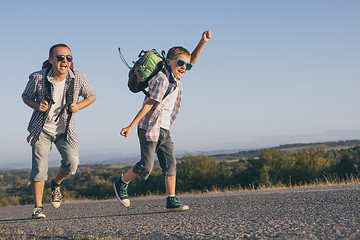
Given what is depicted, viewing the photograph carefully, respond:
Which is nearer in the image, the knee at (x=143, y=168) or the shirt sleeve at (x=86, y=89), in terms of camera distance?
the knee at (x=143, y=168)

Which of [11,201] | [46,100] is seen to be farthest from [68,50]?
[11,201]

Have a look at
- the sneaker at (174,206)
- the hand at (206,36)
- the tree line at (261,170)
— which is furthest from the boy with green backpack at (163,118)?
the tree line at (261,170)

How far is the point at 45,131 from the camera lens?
19.1 ft

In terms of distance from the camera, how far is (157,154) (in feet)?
18.9

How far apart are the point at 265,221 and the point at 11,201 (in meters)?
21.3

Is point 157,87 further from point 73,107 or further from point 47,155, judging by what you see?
point 47,155

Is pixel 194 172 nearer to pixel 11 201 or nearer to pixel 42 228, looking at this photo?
pixel 11 201

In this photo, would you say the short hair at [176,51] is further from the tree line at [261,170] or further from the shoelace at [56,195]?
the tree line at [261,170]

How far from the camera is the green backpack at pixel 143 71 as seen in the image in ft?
17.5

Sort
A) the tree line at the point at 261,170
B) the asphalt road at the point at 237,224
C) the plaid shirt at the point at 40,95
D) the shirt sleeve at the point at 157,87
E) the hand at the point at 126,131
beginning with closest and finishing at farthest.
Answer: the asphalt road at the point at 237,224, the hand at the point at 126,131, the shirt sleeve at the point at 157,87, the plaid shirt at the point at 40,95, the tree line at the point at 261,170

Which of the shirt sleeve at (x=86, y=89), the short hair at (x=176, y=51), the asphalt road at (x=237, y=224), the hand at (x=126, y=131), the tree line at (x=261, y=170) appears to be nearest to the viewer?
the asphalt road at (x=237, y=224)

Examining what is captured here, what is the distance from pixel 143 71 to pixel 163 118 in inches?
27.3

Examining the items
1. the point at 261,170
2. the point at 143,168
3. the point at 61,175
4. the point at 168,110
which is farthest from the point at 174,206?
the point at 261,170

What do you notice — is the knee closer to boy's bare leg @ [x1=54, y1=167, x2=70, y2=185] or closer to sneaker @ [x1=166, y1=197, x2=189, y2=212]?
sneaker @ [x1=166, y1=197, x2=189, y2=212]
